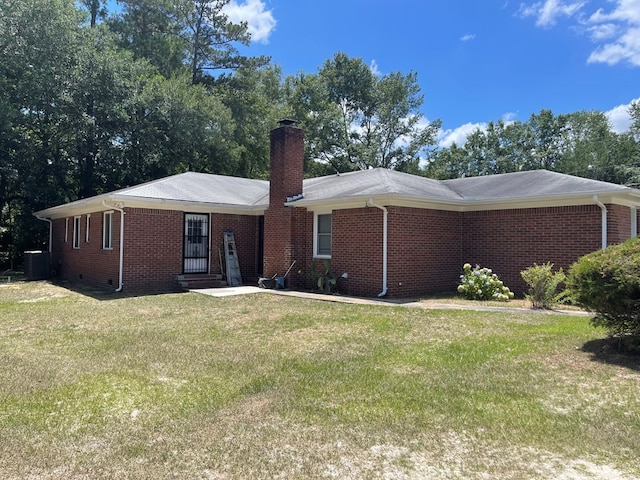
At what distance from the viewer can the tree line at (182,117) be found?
21688mm

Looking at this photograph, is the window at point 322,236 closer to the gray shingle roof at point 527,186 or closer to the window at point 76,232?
the gray shingle roof at point 527,186

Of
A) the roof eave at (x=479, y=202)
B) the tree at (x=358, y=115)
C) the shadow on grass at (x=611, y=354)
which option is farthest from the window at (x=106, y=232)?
the tree at (x=358, y=115)

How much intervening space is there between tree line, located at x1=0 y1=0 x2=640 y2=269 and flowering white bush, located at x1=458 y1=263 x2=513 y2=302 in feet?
59.1

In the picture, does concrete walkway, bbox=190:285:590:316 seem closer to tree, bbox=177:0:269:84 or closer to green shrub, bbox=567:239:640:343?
green shrub, bbox=567:239:640:343

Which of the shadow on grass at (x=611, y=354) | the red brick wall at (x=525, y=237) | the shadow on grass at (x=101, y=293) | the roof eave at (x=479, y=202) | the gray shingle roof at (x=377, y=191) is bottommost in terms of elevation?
the shadow on grass at (x=101, y=293)

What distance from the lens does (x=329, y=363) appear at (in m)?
5.95

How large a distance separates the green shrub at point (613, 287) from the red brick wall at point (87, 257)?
12.2m

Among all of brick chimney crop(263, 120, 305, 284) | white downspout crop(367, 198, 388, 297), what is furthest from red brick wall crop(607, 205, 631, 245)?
brick chimney crop(263, 120, 305, 284)

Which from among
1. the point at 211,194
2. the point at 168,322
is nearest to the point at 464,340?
the point at 168,322

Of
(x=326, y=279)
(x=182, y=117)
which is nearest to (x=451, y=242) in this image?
(x=326, y=279)

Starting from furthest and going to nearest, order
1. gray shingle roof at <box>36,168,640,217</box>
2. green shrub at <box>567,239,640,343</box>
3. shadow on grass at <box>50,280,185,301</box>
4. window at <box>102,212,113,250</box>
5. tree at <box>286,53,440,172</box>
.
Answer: tree at <box>286,53,440,172</box> < window at <box>102,212,113,250</box> < shadow on grass at <box>50,280,185,301</box> < gray shingle roof at <box>36,168,640,217</box> < green shrub at <box>567,239,640,343</box>

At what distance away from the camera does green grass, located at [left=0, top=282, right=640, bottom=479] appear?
3.35 meters

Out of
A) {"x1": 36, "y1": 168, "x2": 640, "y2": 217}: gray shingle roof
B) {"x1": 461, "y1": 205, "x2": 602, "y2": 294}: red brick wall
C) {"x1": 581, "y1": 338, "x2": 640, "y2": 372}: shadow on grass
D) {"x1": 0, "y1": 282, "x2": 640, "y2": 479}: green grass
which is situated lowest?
{"x1": 0, "y1": 282, "x2": 640, "y2": 479}: green grass

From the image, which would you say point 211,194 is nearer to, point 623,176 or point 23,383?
point 23,383
